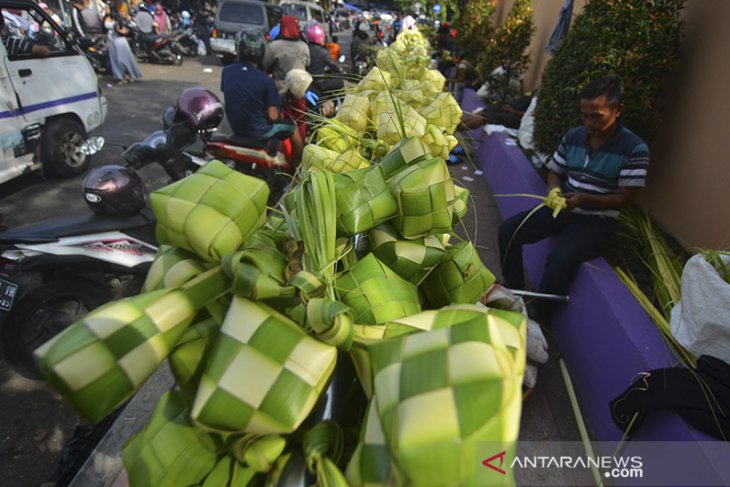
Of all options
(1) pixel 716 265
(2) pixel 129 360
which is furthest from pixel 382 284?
(1) pixel 716 265

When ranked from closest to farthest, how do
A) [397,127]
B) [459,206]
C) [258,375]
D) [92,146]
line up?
[258,375], [459,206], [397,127], [92,146]

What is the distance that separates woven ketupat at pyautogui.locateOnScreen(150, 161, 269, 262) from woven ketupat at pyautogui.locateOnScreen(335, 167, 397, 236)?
0.18 metres

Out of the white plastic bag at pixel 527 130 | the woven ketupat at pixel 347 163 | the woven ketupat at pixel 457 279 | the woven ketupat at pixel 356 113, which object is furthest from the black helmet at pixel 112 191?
the white plastic bag at pixel 527 130

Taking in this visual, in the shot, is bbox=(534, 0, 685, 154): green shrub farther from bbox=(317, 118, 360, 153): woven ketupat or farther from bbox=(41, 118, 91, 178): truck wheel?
bbox=(41, 118, 91, 178): truck wheel

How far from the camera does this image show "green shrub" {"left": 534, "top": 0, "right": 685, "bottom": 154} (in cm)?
304

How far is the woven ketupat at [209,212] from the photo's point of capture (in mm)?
744

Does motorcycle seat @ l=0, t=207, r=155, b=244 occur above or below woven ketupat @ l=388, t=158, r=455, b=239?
below

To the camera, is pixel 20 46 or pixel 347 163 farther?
pixel 20 46

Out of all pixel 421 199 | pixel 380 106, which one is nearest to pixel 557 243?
pixel 380 106

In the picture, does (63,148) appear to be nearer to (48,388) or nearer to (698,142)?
(48,388)

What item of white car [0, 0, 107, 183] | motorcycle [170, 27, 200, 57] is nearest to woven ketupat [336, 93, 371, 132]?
white car [0, 0, 107, 183]

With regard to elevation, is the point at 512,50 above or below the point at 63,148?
above

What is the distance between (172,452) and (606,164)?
2822 mm

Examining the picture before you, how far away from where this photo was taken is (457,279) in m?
1.03
